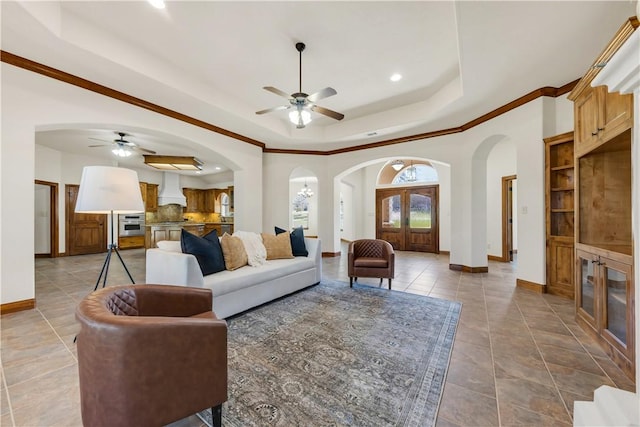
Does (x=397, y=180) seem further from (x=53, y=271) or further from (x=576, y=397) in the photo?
(x=53, y=271)

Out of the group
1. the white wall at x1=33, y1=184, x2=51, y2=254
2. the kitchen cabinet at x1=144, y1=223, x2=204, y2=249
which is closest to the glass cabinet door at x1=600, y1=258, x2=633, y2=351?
the kitchen cabinet at x1=144, y1=223, x2=204, y2=249

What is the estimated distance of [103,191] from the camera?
2.36 metres

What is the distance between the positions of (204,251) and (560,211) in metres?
→ 4.74

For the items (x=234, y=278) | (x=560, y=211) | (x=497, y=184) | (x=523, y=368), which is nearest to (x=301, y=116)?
(x=234, y=278)

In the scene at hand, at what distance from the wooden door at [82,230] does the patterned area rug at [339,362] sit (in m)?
7.16

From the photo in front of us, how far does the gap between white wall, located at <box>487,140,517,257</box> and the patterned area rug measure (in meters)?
Result: 3.98

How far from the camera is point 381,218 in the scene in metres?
9.05

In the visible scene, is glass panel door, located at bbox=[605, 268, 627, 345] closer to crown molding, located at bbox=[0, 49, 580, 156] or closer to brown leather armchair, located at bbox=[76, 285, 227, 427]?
crown molding, located at bbox=[0, 49, 580, 156]

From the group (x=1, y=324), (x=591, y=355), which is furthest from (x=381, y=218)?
(x=1, y=324)

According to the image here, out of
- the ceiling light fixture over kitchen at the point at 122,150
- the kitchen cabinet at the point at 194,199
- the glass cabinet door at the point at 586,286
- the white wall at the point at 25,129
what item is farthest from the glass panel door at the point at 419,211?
the kitchen cabinet at the point at 194,199

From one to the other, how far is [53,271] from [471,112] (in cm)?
835

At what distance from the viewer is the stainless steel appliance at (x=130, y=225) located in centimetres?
826

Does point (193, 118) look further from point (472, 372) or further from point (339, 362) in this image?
point (472, 372)

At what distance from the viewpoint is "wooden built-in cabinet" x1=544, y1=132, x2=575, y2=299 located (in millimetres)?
3480
